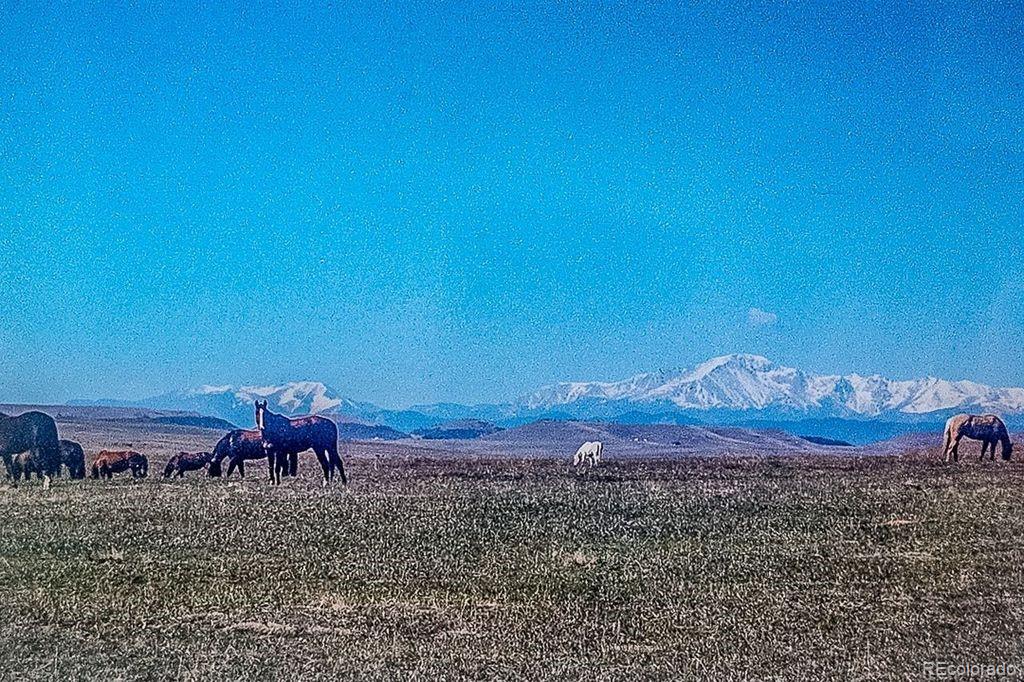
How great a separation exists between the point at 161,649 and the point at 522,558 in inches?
267

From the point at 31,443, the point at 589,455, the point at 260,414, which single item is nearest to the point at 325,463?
the point at 260,414

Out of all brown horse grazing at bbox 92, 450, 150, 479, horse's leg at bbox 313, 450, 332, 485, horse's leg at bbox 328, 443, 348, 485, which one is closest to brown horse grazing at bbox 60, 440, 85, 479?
brown horse grazing at bbox 92, 450, 150, 479

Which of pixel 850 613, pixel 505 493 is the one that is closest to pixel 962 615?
pixel 850 613

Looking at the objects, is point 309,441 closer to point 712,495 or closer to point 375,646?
point 712,495

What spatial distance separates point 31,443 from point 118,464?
295cm

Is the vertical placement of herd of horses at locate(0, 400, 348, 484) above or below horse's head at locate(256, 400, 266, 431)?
below

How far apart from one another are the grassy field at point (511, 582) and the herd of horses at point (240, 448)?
4.89m

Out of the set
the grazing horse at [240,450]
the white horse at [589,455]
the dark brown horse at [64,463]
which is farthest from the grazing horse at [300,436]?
the white horse at [589,455]

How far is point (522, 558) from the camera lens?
60.5 feet

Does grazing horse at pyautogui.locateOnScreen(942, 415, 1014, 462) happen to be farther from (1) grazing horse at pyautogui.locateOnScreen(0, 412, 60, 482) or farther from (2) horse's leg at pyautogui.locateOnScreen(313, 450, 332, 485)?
(1) grazing horse at pyautogui.locateOnScreen(0, 412, 60, 482)

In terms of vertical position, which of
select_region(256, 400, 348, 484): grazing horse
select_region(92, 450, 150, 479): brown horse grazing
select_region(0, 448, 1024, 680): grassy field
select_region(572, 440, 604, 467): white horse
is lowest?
select_region(0, 448, 1024, 680): grassy field

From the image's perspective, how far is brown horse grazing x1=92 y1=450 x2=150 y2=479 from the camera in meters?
36.0

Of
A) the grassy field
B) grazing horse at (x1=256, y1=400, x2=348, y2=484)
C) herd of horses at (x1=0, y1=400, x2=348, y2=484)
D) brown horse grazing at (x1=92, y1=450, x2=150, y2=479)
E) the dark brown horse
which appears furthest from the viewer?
brown horse grazing at (x1=92, y1=450, x2=150, y2=479)

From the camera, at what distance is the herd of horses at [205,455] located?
1249 inches
